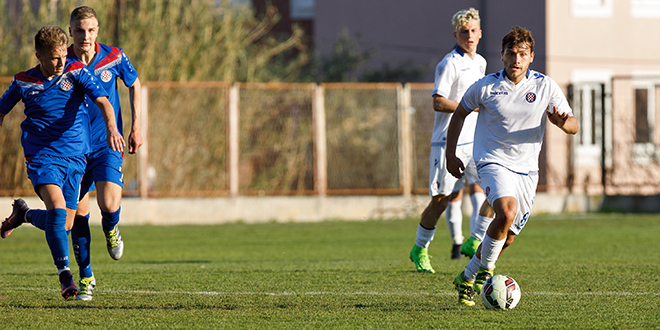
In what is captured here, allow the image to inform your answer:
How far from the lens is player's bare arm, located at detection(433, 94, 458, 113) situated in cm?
737

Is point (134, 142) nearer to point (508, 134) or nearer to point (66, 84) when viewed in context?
point (66, 84)

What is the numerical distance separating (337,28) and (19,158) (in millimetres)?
12067

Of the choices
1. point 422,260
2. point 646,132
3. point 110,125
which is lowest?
point 422,260

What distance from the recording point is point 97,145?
20.5ft

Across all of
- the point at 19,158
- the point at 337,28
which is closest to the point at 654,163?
the point at 337,28

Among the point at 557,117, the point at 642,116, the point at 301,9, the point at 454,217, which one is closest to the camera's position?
the point at 557,117

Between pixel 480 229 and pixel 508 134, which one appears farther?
pixel 480 229

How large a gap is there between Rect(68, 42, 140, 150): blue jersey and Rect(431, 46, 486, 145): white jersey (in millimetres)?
2736

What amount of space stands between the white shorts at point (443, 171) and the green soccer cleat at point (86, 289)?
317cm

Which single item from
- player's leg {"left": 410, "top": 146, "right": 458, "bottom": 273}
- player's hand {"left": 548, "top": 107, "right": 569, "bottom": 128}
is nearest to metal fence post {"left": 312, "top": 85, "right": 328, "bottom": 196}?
player's leg {"left": 410, "top": 146, "right": 458, "bottom": 273}

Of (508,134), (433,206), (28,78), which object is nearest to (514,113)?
(508,134)

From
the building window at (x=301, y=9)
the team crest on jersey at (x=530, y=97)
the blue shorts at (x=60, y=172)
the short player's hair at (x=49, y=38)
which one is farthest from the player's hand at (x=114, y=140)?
the building window at (x=301, y=9)

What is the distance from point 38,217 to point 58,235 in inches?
14.8

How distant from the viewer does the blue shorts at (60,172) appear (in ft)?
19.0
